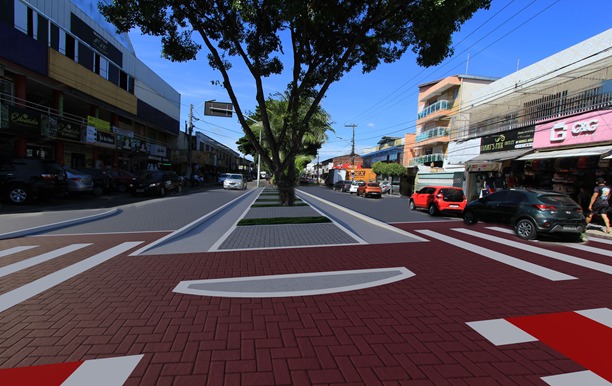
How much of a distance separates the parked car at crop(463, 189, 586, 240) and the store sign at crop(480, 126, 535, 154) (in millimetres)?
9421

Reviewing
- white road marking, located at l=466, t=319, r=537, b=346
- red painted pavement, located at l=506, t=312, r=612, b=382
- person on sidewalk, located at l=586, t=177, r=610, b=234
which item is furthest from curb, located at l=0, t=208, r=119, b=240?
person on sidewalk, located at l=586, t=177, r=610, b=234

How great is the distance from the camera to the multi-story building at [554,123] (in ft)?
46.5

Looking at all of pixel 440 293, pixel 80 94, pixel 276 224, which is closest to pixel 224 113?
pixel 80 94

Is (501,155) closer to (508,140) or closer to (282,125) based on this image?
(508,140)

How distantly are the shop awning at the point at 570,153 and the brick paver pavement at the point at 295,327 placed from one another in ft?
Result: 32.3

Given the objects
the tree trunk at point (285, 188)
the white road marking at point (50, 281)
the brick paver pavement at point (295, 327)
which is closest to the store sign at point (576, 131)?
the brick paver pavement at point (295, 327)

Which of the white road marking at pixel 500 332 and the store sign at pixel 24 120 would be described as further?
the store sign at pixel 24 120

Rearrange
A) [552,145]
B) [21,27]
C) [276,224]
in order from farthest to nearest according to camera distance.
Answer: [21,27] → [552,145] → [276,224]

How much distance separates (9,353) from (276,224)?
7511 millimetres

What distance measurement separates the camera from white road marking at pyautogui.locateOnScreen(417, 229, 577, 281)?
223 inches

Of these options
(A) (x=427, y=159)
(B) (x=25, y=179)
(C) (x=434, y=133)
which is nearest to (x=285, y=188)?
(B) (x=25, y=179)

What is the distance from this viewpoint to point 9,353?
9.63 feet

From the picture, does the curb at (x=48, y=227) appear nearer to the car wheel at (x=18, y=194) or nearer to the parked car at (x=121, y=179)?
the car wheel at (x=18, y=194)

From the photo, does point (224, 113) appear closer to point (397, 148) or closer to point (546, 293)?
point (546, 293)
